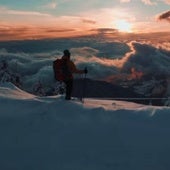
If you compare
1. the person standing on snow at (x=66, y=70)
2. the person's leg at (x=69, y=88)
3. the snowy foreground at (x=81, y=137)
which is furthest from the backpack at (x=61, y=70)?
the snowy foreground at (x=81, y=137)

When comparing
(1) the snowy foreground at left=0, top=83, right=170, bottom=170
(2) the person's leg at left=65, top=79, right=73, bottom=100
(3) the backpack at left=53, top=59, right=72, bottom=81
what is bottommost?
(1) the snowy foreground at left=0, top=83, right=170, bottom=170

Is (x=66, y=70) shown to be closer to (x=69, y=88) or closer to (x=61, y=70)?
(x=61, y=70)

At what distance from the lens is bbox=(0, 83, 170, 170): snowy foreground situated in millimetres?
11461

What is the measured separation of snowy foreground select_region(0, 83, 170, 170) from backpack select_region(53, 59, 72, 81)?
3.52ft

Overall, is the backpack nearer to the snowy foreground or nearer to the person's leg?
the person's leg

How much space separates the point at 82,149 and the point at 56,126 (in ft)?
3.74

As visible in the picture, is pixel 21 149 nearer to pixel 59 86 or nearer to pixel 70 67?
pixel 70 67

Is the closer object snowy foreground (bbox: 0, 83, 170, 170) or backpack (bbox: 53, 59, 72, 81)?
snowy foreground (bbox: 0, 83, 170, 170)

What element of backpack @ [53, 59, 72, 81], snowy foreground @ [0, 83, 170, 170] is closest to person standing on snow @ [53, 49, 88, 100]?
backpack @ [53, 59, 72, 81]

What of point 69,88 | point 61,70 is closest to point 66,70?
point 61,70

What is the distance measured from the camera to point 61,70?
48.5 feet

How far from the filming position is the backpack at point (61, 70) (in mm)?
14727

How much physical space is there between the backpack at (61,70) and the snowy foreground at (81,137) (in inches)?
42.3

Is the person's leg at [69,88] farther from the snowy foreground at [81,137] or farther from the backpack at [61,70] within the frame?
the snowy foreground at [81,137]
